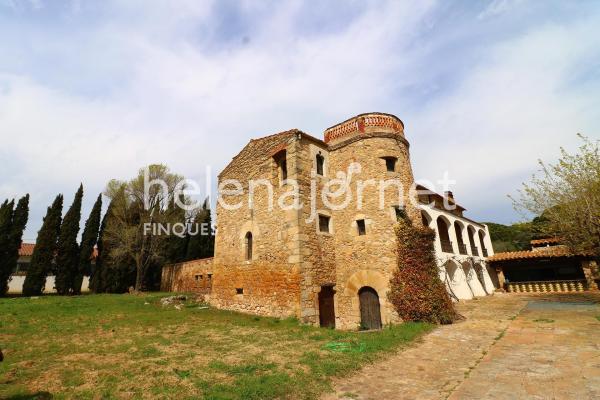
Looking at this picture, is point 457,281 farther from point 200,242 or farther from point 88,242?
point 88,242

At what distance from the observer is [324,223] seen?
12.7 metres

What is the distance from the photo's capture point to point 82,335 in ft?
29.0

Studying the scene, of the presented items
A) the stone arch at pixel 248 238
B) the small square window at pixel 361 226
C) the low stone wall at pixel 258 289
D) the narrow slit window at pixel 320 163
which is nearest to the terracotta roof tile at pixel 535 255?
the small square window at pixel 361 226

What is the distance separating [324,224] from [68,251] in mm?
23695

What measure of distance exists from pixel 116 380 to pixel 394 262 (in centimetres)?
903

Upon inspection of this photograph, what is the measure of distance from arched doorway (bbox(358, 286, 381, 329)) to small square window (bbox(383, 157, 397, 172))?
5.00 meters

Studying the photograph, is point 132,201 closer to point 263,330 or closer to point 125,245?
point 125,245

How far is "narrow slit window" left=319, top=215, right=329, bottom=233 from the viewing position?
12484 mm

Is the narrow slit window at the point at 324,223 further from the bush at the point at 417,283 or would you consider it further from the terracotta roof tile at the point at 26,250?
the terracotta roof tile at the point at 26,250

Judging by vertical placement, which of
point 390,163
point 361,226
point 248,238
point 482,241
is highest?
point 390,163

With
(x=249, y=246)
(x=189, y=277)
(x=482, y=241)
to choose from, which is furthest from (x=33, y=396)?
(x=482, y=241)

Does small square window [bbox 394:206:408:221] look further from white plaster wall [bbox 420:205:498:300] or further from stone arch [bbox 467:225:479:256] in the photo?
stone arch [bbox 467:225:479:256]

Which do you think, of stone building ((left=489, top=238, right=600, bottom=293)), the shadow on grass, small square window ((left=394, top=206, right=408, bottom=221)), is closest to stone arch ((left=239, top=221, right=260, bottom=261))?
small square window ((left=394, top=206, right=408, bottom=221))

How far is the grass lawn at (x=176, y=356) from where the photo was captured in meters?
4.87
